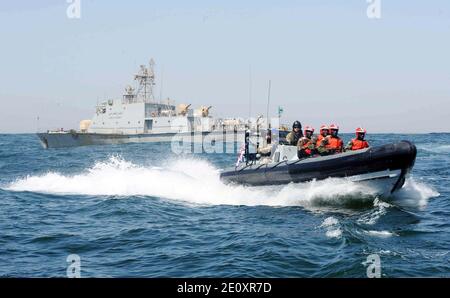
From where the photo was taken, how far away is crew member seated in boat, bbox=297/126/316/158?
1490 cm

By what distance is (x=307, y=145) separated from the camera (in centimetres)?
1498

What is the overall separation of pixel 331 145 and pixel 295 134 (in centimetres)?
182

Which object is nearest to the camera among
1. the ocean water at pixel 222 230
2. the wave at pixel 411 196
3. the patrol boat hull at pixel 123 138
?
the ocean water at pixel 222 230

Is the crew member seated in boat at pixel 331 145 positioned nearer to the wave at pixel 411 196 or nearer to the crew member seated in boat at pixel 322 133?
the crew member seated in boat at pixel 322 133

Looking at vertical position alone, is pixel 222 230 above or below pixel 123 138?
below

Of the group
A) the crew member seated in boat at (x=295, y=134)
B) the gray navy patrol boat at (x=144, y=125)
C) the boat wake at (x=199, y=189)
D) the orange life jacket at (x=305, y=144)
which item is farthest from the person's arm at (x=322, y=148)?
the gray navy patrol boat at (x=144, y=125)

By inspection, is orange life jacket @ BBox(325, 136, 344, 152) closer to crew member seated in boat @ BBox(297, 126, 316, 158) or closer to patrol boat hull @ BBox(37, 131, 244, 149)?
crew member seated in boat @ BBox(297, 126, 316, 158)

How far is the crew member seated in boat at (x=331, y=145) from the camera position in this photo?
14.7 meters

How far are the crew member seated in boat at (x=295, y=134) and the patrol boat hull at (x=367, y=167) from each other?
1510 millimetres

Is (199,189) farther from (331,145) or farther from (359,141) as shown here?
(359,141)

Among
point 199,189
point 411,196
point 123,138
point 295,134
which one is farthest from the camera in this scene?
point 123,138

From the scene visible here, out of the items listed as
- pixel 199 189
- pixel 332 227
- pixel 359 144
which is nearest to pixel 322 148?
pixel 359 144

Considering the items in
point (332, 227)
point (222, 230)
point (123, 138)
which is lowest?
point (222, 230)
